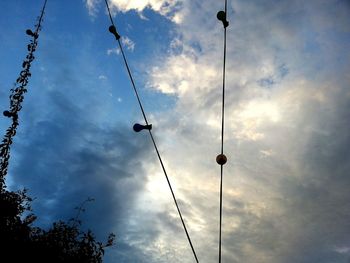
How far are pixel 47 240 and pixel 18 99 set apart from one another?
659 centimetres

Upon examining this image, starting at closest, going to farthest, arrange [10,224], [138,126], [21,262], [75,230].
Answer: [138,126], [21,262], [10,224], [75,230]

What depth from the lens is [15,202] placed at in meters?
14.9

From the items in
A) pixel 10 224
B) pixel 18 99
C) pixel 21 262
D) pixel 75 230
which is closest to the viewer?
pixel 21 262

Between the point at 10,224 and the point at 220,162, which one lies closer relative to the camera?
the point at 220,162

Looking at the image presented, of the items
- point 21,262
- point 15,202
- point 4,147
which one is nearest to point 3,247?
point 21,262

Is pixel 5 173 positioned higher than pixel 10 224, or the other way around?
pixel 5 173

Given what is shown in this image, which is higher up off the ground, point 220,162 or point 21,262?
point 220,162

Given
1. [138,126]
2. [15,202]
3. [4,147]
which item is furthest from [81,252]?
[138,126]

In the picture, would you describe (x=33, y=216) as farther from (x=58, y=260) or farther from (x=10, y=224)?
(x=58, y=260)

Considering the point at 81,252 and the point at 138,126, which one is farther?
the point at 81,252

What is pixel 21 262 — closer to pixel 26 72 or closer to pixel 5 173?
pixel 5 173

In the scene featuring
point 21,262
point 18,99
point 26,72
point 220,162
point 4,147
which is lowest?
point 21,262

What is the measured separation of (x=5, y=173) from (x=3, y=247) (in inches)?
120

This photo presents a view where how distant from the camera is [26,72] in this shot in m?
13.6
